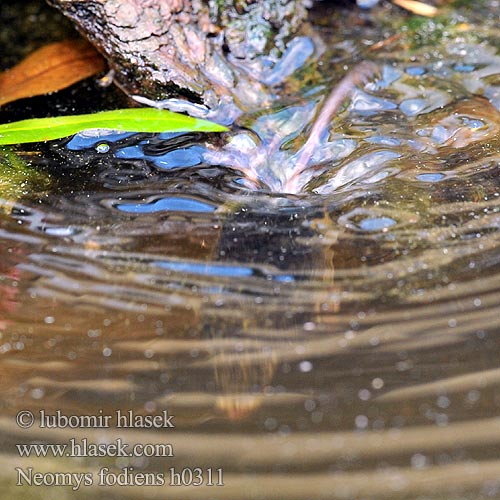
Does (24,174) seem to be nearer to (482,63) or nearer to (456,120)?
(456,120)

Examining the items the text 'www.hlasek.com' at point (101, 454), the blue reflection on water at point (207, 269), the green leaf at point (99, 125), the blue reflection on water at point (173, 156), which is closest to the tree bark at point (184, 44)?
the green leaf at point (99, 125)

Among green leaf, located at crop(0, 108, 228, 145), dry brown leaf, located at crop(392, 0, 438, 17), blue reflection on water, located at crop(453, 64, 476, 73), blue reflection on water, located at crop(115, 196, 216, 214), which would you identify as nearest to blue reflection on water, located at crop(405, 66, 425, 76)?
blue reflection on water, located at crop(453, 64, 476, 73)

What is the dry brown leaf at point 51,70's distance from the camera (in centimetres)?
219

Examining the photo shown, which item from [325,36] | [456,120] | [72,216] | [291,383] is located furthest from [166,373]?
[325,36]

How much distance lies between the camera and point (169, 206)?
1.71 metres

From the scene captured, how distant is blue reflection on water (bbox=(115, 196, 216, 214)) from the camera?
1702 mm

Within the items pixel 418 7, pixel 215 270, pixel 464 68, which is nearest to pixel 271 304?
pixel 215 270

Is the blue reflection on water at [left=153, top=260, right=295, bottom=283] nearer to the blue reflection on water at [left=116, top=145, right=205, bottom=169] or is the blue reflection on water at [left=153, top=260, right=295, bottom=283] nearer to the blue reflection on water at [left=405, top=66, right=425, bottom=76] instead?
the blue reflection on water at [left=116, top=145, right=205, bottom=169]

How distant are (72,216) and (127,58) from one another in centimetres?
64

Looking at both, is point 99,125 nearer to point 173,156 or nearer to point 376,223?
point 173,156

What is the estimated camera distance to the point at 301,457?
3.82 ft

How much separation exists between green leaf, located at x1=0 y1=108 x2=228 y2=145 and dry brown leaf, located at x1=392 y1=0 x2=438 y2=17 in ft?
3.34

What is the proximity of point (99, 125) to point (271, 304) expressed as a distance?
2.80 ft

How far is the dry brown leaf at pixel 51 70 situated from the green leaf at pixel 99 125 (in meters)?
0.24
